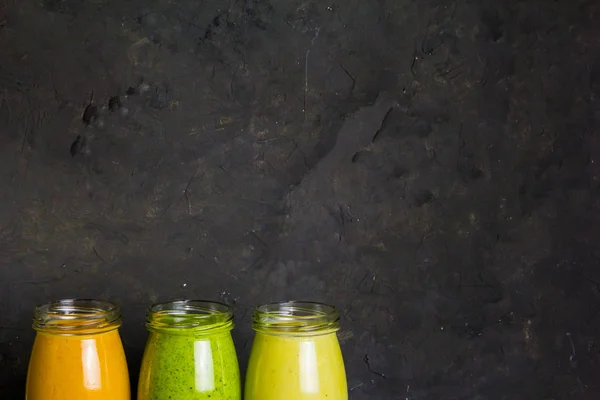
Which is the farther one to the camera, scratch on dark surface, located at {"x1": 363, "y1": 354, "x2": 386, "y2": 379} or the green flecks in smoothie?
scratch on dark surface, located at {"x1": 363, "y1": 354, "x2": 386, "y2": 379}

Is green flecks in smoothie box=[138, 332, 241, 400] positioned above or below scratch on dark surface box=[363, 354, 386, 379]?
above

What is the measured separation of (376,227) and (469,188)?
14 centimetres

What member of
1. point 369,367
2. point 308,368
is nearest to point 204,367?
point 308,368

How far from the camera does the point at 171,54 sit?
36.9 inches

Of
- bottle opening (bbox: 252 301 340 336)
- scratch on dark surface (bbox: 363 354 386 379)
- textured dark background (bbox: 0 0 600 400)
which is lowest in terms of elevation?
scratch on dark surface (bbox: 363 354 386 379)

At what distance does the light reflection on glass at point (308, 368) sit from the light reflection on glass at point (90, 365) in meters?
0.23

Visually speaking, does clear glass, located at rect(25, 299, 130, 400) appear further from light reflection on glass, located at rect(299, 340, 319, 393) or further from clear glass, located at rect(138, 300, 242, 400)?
light reflection on glass, located at rect(299, 340, 319, 393)

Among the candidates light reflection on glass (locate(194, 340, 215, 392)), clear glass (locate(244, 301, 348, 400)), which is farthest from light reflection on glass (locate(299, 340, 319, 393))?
light reflection on glass (locate(194, 340, 215, 392))

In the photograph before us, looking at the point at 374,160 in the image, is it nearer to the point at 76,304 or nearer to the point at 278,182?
the point at 278,182

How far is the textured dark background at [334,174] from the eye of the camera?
92cm

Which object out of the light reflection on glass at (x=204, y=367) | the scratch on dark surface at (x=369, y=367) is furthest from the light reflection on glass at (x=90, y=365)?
the scratch on dark surface at (x=369, y=367)

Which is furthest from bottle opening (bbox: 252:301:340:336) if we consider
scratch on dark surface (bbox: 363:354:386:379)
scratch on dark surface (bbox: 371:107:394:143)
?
scratch on dark surface (bbox: 371:107:394:143)

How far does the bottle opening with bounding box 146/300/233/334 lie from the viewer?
809mm

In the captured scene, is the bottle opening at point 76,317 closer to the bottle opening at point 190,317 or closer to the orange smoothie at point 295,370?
the bottle opening at point 190,317
